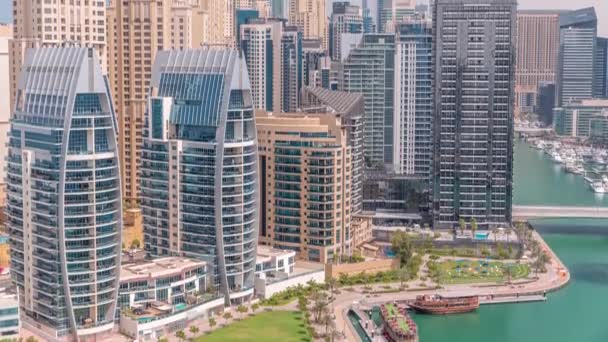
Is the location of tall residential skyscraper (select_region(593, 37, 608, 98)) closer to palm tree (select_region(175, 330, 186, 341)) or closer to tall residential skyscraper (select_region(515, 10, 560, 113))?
tall residential skyscraper (select_region(515, 10, 560, 113))

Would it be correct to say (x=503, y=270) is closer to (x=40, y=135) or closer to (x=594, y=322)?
(x=594, y=322)

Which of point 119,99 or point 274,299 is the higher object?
point 119,99

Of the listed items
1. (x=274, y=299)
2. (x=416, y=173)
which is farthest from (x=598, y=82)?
(x=274, y=299)

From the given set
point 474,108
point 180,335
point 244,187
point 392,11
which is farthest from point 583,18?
point 180,335

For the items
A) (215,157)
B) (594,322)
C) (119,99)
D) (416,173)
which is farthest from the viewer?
(416,173)

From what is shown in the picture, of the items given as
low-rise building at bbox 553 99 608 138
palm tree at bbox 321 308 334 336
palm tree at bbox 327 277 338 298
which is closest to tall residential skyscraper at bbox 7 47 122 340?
palm tree at bbox 321 308 334 336

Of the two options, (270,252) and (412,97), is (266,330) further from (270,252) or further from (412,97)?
(412,97)

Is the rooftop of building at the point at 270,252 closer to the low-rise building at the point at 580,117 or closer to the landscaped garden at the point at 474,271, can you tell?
the landscaped garden at the point at 474,271
